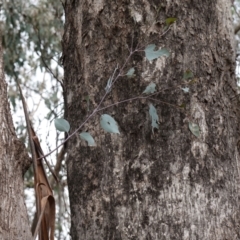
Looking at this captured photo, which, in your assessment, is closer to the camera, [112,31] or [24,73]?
[112,31]

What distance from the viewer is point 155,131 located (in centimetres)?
145

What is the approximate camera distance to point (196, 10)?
156cm

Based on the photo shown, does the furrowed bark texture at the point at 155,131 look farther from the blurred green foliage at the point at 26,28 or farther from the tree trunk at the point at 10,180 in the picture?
the blurred green foliage at the point at 26,28

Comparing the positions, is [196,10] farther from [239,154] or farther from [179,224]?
[179,224]

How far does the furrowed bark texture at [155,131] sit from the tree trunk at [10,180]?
0.28m

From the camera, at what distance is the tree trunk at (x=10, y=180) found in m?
1.16

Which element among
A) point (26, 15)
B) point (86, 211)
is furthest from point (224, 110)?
point (26, 15)

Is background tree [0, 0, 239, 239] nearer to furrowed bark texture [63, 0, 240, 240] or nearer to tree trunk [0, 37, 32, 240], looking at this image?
furrowed bark texture [63, 0, 240, 240]

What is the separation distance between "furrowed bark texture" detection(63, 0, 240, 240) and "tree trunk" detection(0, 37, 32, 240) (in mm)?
278

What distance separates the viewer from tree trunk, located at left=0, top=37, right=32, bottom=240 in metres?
1.16

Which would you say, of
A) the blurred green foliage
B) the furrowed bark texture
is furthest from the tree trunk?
the blurred green foliage

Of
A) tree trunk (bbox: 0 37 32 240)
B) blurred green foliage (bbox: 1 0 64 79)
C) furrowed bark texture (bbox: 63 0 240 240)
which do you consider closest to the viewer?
tree trunk (bbox: 0 37 32 240)

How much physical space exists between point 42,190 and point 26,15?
390 cm

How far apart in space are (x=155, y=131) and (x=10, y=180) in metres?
0.42
